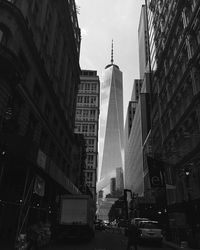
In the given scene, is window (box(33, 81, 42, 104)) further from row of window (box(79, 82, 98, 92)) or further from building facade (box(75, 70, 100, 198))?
row of window (box(79, 82, 98, 92))

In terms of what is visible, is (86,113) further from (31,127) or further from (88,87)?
(31,127)

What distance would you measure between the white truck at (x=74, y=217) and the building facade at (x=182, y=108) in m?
9.05

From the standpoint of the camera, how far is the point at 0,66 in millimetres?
20094

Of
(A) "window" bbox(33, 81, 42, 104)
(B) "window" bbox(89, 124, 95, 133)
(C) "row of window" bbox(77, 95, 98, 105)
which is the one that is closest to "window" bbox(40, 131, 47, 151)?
(A) "window" bbox(33, 81, 42, 104)

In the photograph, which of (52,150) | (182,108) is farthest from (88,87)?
(182,108)

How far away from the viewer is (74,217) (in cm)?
2231

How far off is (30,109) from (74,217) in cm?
1341

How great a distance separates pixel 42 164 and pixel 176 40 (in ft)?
114

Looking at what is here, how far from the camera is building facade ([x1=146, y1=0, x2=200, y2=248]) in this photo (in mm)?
31234

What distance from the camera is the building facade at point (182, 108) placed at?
3123cm

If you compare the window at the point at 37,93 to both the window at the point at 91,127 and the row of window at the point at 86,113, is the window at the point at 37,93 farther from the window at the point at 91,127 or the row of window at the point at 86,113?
the window at the point at 91,127

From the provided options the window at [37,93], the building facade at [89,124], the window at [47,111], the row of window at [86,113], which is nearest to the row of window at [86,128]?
the building facade at [89,124]

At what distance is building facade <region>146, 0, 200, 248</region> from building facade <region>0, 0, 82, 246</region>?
47.7ft

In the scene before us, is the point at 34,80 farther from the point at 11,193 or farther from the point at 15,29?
the point at 11,193
